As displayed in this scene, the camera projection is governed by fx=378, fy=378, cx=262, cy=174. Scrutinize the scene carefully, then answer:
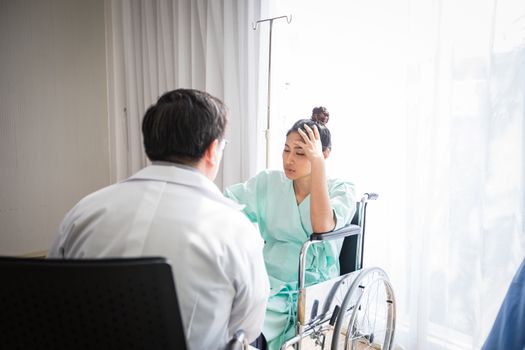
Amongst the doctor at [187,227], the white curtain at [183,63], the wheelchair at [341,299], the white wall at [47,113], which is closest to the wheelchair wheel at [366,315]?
the wheelchair at [341,299]

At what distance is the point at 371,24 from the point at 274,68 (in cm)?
57

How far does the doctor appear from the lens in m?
0.65

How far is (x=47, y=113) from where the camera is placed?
2.96m

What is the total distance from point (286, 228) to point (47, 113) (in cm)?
241

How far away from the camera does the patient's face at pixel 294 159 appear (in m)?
1.49

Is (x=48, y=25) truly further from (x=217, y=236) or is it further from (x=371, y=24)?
(x=217, y=236)

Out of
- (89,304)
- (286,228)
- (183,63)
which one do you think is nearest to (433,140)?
(286,228)

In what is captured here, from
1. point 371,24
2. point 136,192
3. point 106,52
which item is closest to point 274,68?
point 371,24

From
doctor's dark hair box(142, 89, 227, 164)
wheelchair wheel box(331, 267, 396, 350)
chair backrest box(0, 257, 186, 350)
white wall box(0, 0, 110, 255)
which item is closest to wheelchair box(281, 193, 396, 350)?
wheelchair wheel box(331, 267, 396, 350)

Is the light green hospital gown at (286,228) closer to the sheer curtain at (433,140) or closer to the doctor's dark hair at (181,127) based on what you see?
the sheer curtain at (433,140)

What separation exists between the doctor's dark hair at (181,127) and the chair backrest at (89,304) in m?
0.34

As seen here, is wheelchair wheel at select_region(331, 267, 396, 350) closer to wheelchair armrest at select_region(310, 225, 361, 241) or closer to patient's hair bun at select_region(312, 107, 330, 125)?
wheelchair armrest at select_region(310, 225, 361, 241)

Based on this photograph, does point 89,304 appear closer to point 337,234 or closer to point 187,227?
point 187,227

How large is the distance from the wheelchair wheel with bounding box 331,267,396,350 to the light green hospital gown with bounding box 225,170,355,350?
16 cm
